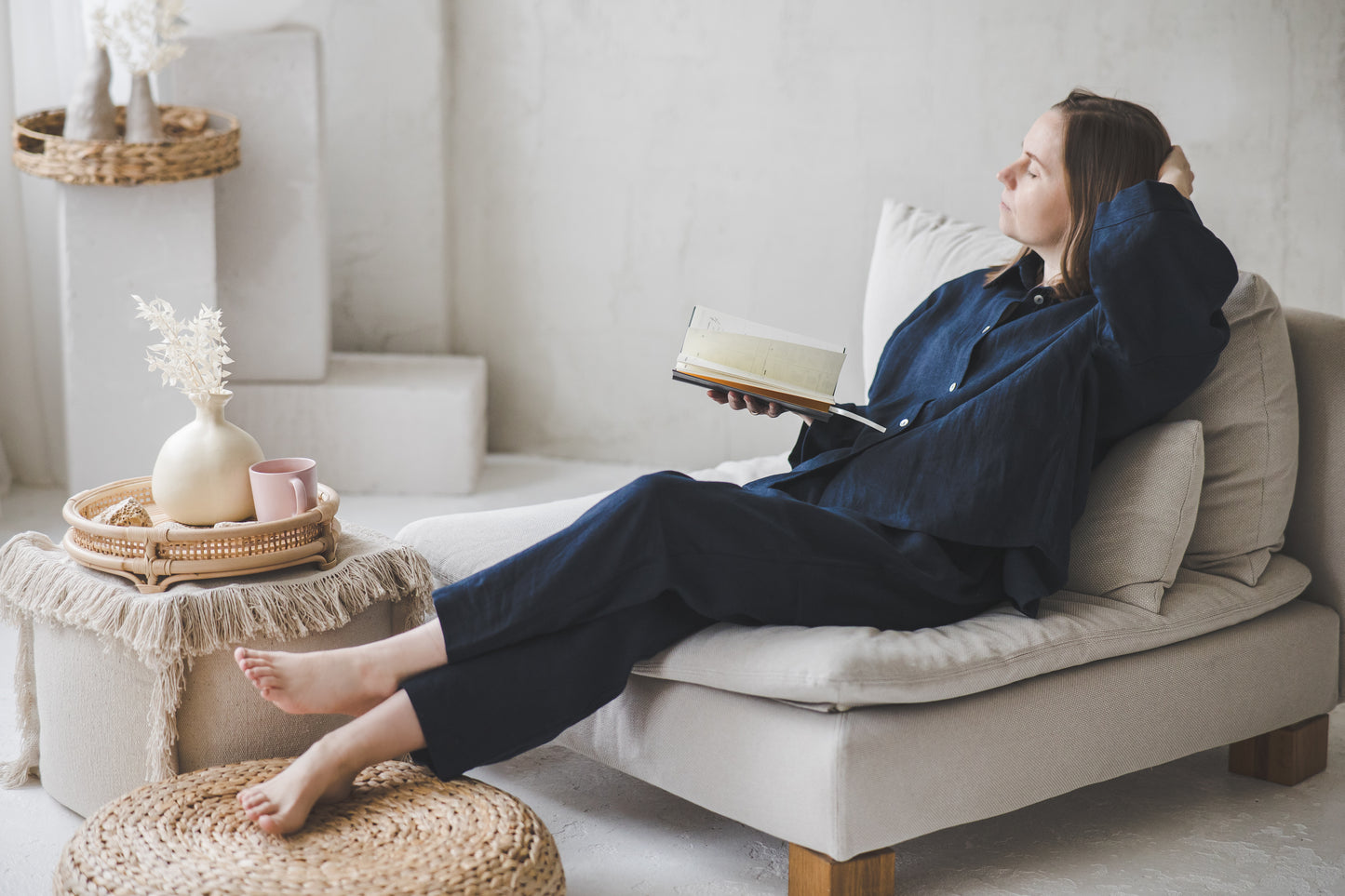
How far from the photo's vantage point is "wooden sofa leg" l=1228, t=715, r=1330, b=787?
76.2 inches

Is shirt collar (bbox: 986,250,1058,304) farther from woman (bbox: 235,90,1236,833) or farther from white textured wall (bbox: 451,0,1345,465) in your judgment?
white textured wall (bbox: 451,0,1345,465)

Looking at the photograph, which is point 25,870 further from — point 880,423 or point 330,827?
point 880,423

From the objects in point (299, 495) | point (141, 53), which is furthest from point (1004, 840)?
point (141, 53)

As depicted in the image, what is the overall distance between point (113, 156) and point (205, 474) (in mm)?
1221

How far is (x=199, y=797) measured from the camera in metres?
1.53

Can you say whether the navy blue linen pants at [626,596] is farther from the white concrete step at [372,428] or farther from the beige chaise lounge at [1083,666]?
the white concrete step at [372,428]

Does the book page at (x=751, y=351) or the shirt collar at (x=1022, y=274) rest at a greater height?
the shirt collar at (x=1022, y=274)

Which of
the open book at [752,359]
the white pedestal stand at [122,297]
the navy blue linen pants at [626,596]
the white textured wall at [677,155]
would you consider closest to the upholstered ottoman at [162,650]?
the navy blue linen pants at [626,596]

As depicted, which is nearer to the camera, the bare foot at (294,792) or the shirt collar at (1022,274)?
the bare foot at (294,792)

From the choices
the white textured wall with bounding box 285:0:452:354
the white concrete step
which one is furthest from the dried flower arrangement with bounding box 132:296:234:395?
the white textured wall with bounding box 285:0:452:354

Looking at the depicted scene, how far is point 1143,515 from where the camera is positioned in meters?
1.75

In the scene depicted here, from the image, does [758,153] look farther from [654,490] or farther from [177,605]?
[177,605]

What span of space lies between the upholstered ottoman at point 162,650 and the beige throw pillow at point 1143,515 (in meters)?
0.92

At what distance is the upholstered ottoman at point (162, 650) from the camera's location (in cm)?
163
